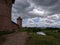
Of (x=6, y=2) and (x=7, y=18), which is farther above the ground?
(x=6, y=2)

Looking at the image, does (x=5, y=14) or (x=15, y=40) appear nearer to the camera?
(x=15, y=40)

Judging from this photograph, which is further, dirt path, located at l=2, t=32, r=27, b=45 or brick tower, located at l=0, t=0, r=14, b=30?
brick tower, located at l=0, t=0, r=14, b=30

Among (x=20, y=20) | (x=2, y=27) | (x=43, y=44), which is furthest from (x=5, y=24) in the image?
(x=20, y=20)

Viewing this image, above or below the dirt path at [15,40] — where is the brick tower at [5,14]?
above

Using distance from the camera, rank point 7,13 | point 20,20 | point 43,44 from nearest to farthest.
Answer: point 43,44 < point 7,13 < point 20,20

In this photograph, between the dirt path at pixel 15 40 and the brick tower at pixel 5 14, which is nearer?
the dirt path at pixel 15 40

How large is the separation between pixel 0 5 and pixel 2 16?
2439 millimetres

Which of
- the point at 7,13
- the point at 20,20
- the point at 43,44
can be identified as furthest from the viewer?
the point at 20,20

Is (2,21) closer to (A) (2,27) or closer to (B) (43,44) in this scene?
(A) (2,27)

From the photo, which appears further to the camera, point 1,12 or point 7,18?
point 7,18

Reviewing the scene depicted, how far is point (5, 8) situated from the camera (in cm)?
3234

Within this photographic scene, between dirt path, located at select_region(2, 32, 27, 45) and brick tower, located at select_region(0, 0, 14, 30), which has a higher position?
brick tower, located at select_region(0, 0, 14, 30)

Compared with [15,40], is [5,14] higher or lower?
higher

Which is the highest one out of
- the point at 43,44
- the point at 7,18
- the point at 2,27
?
the point at 7,18
